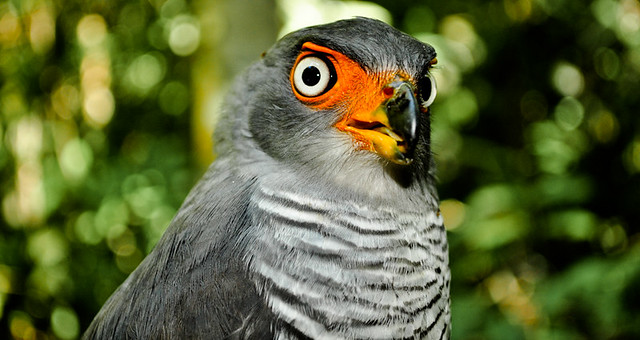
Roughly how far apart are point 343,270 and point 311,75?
2.19ft

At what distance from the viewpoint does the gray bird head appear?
1.89 m

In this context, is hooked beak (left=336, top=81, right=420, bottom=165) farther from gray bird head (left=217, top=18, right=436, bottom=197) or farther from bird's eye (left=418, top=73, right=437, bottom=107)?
bird's eye (left=418, top=73, right=437, bottom=107)

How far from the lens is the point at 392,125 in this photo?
183 cm

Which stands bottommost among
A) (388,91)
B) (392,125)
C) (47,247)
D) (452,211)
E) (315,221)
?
(47,247)

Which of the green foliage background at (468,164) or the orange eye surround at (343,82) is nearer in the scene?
the orange eye surround at (343,82)

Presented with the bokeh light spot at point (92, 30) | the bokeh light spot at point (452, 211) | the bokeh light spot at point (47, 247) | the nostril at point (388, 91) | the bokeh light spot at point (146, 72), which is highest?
the bokeh light spot at point (92, 30)

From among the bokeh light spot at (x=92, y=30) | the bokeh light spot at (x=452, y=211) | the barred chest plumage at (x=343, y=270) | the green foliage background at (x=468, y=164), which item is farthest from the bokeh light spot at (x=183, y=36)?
the barred chest plumage at (x=343, y=270)

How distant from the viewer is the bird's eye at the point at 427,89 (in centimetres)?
205

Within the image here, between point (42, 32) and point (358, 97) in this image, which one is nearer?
point (358, 97)

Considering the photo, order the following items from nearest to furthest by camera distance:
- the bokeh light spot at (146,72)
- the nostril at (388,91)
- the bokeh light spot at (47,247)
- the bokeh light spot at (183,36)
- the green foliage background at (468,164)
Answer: the nostril at (388,91) → the green foliage background at (468,164) → the bokeh light spot at (47,247) → the bokeh light spot at (183,36) → the bokeh light spot at (146,72)

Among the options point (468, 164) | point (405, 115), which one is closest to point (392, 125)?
point (405, 115)

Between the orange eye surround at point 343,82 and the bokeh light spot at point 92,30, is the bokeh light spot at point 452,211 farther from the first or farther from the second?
the bokeh light spot at point 92,30

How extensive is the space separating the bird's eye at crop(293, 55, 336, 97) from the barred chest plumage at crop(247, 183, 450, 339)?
37 cm

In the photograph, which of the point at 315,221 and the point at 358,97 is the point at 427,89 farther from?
the point at 315,221
